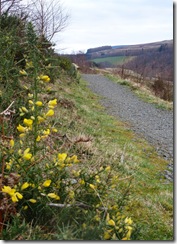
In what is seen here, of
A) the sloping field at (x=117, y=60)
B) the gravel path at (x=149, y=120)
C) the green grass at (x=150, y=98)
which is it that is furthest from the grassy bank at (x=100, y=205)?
the sloping field at (x=117, y=60)

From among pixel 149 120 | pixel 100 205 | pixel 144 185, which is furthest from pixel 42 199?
pixel 149 120

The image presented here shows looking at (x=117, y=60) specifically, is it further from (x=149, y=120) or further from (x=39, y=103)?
(x=39, y=103)

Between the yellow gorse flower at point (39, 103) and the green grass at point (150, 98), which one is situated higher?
the yellow gorse flower at point (39, 103)

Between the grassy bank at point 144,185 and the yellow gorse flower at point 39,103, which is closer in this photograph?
the yellow gorse flower at point 39,103

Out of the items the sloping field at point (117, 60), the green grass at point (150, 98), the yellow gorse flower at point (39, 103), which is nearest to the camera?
the yellow gorse flower at point (39, 103)

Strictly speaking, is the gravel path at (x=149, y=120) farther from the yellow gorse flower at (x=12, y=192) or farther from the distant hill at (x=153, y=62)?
the yellow gorse flower at (x=12, y=192)

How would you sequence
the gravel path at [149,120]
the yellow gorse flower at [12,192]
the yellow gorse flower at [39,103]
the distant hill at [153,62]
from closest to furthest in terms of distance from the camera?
1. the yellow gorse flower at [12,192]
2. the yellow gorse flower at [39,103]
3. the gravel path at [149,120]
4. the distant hill at [153,62]

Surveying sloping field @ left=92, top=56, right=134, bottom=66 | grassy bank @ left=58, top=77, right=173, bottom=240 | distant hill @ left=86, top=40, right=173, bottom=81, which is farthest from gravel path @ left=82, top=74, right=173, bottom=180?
sloping field @ left=92, top=56, right=134, bottom=66

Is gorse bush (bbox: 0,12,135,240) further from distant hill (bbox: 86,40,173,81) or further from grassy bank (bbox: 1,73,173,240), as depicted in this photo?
distant hill (bbox: 86,40,173,81)

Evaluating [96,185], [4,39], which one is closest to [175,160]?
[96,185]

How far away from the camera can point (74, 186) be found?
2066mm

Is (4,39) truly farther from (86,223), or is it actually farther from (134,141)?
(86,223)

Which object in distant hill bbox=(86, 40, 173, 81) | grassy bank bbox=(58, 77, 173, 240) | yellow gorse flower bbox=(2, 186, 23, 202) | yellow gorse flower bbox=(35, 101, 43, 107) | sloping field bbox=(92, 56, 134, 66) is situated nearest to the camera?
yellow gorse flower bbox=(2, 186, 23, 202)

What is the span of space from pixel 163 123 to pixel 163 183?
4.73 metres
